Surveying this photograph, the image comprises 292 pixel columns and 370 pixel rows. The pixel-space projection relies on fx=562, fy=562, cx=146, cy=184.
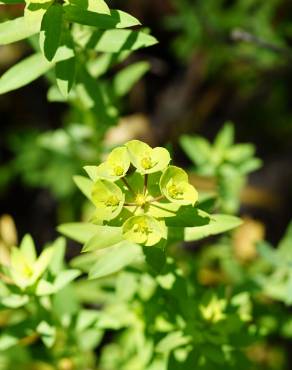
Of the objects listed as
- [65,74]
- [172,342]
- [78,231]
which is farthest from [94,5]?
[172,342]

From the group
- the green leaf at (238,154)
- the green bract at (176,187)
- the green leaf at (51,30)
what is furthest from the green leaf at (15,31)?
the green leaf at (238,154)

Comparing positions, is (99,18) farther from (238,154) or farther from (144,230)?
(238,154)

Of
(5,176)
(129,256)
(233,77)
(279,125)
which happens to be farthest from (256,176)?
(129,256)

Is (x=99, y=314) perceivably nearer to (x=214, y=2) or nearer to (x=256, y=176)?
(x=256, y=176)

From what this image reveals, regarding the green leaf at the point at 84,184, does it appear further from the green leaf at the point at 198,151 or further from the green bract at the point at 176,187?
the green leaf at the point at 198,151

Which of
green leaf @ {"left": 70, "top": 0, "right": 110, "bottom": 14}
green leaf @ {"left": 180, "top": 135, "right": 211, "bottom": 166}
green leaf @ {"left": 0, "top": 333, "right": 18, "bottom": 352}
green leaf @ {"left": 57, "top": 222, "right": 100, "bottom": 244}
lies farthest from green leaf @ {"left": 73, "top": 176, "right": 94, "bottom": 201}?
green leaf @ {"left": 180, "top": 135, "right": 211, "bottom": 166}
